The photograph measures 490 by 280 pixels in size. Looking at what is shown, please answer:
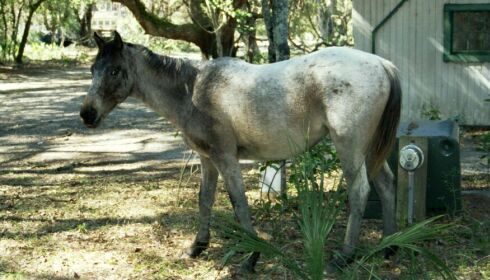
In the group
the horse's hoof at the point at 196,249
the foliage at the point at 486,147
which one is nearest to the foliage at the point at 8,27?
the foliage at the point at 486,147

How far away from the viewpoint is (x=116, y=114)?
18.0m

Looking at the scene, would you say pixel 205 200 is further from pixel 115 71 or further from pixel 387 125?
pixel 387 125

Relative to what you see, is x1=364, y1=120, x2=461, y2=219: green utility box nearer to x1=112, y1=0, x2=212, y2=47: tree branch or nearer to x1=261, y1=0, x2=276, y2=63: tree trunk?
x1=261, y1=0, x2=276, y2=63: tree trunk

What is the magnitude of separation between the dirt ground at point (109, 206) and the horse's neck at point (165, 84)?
1203mm

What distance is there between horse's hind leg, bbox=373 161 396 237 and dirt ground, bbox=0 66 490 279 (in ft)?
2.11

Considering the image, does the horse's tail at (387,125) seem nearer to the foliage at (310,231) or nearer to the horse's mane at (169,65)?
the foliage at (310,231)

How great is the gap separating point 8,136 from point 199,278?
964 centimetres

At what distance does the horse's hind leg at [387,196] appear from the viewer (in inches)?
253

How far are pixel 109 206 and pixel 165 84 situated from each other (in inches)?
105

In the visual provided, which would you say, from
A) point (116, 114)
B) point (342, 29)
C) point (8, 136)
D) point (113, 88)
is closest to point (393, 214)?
point (113, 88)

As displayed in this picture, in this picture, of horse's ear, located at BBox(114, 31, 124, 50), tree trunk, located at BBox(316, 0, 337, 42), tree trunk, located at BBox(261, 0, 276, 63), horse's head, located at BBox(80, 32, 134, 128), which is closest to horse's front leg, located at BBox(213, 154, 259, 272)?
horse's head, located at BBox(80, 32, 134, 128)

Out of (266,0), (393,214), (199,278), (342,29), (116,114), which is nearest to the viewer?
(199,278)

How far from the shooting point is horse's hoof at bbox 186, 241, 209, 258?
6.54 m

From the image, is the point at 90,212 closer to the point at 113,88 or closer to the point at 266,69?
the point at 113,88
